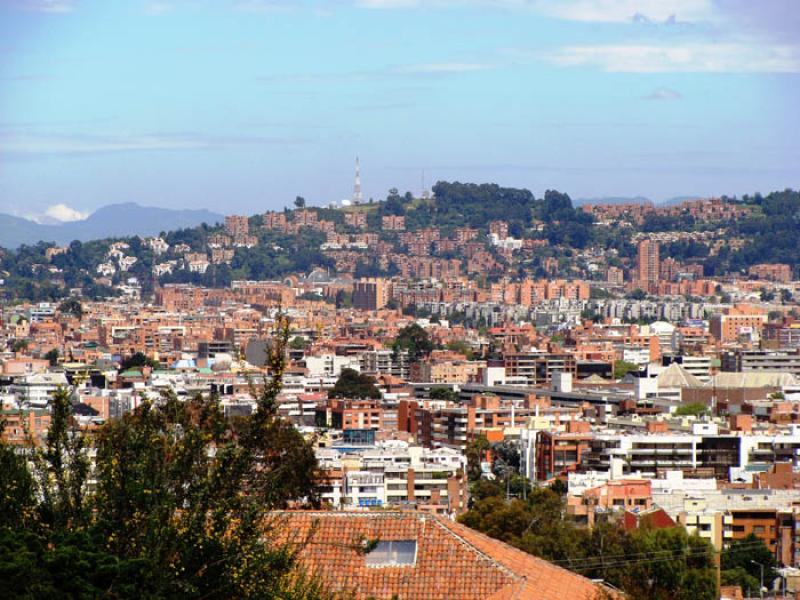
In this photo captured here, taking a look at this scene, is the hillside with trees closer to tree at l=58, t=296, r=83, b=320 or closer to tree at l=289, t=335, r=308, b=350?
tree at l=58, t=296, r=83, b=320

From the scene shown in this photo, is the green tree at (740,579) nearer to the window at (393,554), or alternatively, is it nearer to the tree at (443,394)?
the window at (393,554)

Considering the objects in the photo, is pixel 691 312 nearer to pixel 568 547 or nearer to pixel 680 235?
pixel 680 235

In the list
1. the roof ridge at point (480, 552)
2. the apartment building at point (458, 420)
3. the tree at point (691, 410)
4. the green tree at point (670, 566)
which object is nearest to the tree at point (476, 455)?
the apartment building at point (458, 420)

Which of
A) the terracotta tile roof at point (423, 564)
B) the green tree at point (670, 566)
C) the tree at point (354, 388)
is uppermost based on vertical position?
the terracotta tile roof at point (423, 564)

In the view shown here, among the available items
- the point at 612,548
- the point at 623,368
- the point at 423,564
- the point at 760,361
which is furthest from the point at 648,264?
the point at 423,564

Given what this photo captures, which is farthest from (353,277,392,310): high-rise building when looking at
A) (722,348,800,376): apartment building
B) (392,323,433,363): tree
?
(722,348,800,376): apartment building

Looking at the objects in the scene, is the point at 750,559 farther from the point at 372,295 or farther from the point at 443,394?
the point at 372,295

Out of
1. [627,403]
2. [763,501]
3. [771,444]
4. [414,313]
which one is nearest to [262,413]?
[763,501]
